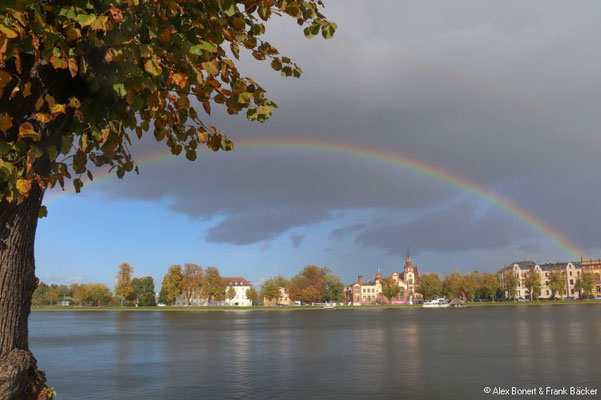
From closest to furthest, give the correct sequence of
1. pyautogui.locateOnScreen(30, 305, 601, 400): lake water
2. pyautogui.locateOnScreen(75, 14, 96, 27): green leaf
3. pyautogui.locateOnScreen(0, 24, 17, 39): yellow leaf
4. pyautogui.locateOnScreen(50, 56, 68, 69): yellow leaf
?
pyautogui.locateOnScreen(0, 24, 17, 39): yellow leaf → pyautogui.locateOnScreen(75, 14, 96, 27): green leaf → pyautogui.locateOnScreen(50, 56, 68, 69): yellow leaf → pyautogui.locateOnScreen(30, 305, 601, 400): lake water

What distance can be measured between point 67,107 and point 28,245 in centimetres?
133

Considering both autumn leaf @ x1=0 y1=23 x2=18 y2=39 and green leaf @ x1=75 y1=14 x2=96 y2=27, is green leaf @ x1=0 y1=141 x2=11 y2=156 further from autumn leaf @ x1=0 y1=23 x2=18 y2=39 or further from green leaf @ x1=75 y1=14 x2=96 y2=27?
green leaf @ x1=75 y1=14 x2=96 y2=27

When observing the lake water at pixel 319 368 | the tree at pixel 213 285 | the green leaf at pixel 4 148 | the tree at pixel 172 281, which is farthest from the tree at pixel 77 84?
the tree at pixel 213 285

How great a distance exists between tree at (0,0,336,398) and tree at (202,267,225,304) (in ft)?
633

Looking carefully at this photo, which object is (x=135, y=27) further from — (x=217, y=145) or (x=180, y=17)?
(x=217, y=145)

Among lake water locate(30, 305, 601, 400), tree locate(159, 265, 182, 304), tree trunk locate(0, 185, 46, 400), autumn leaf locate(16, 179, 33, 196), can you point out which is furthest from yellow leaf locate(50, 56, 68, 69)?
tree locate(159, 265, 182, 304)

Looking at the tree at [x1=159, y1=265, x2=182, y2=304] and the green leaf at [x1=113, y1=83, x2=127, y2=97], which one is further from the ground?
the green leaf at [x1=113, y1=83, x2=127, y2=97]

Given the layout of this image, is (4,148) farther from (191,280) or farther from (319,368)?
(191,280)

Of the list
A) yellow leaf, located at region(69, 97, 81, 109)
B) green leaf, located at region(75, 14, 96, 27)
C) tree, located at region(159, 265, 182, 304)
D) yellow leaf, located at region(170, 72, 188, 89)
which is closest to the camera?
green leaf, located at region(75, 14, 96, 27)

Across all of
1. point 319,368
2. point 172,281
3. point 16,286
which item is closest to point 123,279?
point 172,281

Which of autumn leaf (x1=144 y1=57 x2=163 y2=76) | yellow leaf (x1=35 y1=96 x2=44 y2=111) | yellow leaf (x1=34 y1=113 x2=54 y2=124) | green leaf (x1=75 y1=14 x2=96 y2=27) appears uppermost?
green leaf (x1=75 y1=14 x2=96 y2=27)

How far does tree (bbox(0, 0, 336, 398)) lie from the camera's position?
3.96 meters

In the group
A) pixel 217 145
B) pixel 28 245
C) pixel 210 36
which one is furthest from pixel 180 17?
pixel 28 245

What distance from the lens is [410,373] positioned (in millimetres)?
32125
